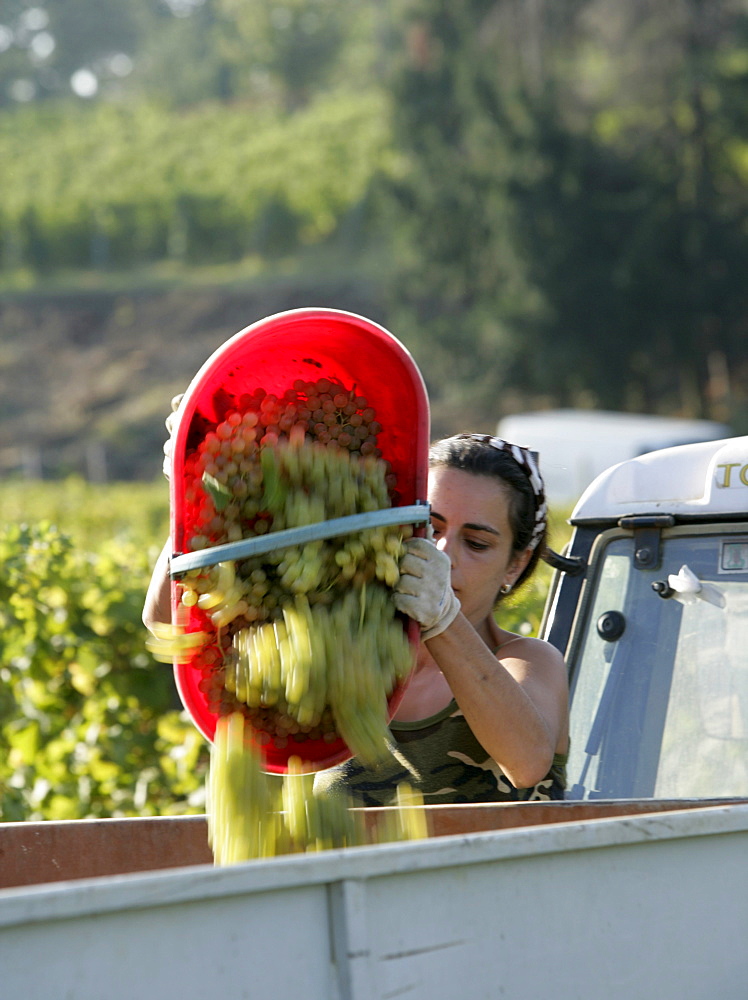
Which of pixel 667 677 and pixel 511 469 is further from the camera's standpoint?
pixel 667 677

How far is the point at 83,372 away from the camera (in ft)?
145

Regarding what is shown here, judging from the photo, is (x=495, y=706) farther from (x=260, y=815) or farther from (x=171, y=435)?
(x=171, y=435)

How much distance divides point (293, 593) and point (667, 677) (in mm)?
1321

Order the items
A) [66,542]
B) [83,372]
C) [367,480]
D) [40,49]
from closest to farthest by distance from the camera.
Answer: [367,480] < [66,542] < [83,372] < [40,49]

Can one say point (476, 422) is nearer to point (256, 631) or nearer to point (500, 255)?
point (500, 255)

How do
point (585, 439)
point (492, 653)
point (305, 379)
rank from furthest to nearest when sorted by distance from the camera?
point (585, 439) → point (305, 379) → point (492, 653)

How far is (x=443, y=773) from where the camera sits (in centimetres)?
264

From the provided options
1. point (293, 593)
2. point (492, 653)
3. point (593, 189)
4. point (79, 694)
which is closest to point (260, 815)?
point (293, 593)

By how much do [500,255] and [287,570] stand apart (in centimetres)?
2839

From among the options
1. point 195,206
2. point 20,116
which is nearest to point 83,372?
point 195,206

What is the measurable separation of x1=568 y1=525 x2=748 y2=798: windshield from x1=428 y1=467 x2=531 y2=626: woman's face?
642mm

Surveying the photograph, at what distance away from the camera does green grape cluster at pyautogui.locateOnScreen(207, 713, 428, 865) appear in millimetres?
2061

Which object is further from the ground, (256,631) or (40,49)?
(40,49)

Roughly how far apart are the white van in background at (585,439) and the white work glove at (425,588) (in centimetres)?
1489
